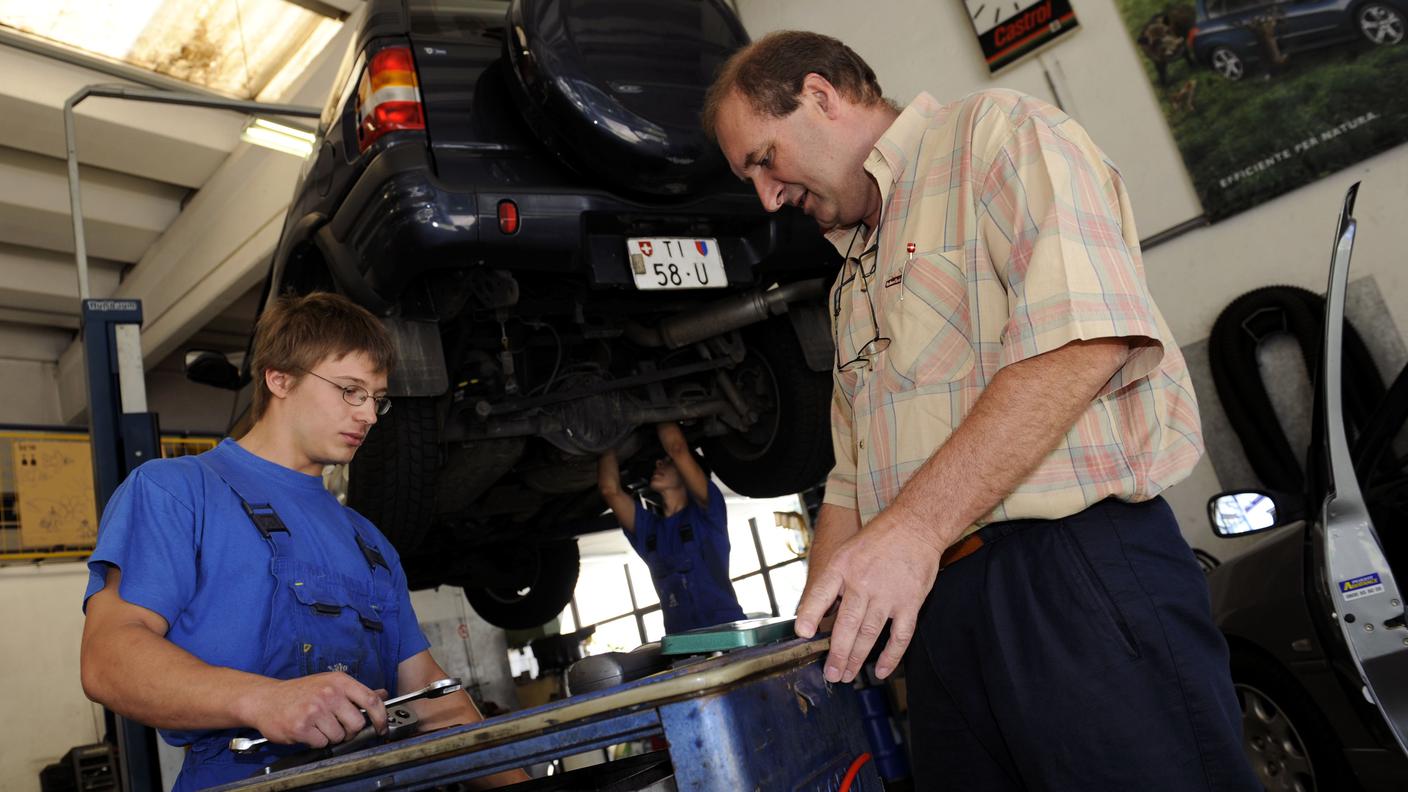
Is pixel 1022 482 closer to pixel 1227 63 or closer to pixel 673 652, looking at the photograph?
pixel 673 652

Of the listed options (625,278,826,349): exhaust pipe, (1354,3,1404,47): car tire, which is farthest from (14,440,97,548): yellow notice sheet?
(1354,3,1404,47): car tire

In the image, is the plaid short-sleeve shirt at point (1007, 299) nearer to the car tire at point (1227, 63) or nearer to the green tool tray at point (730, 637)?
the green tool tray at point (730, 637)

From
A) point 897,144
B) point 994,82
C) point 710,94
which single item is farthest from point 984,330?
point 994,82

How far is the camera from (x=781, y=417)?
3.28m

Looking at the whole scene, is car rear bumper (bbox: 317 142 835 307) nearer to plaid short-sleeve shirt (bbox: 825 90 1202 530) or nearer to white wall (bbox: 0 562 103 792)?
plaid short-sleeve shirt (bbox: 825 90 1202 530)

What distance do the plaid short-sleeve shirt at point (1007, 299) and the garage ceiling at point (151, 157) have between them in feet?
17.5

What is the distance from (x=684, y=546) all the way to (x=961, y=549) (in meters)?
2.95

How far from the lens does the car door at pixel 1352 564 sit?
6.63ft

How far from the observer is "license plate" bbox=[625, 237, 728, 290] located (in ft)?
8.55

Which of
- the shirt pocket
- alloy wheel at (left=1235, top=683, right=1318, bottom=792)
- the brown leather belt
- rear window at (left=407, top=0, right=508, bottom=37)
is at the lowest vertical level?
alloy wheel at (left=1235, top=683, right=1318, bottom=792)

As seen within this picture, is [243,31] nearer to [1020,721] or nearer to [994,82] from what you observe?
[994,82]

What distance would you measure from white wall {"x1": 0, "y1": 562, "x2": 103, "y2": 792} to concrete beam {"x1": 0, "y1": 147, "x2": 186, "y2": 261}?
2407 millimetres

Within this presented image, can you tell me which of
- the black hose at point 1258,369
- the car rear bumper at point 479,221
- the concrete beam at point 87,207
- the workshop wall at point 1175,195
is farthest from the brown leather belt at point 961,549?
the concrete beam at point 87,207

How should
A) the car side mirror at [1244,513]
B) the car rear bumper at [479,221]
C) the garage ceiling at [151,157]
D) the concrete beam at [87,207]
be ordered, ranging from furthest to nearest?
the concrete beam at [87,207] < the garage ceiling at [151,157] < the car rear bumper at [479,221] < the car side mirror at [1244,513]
